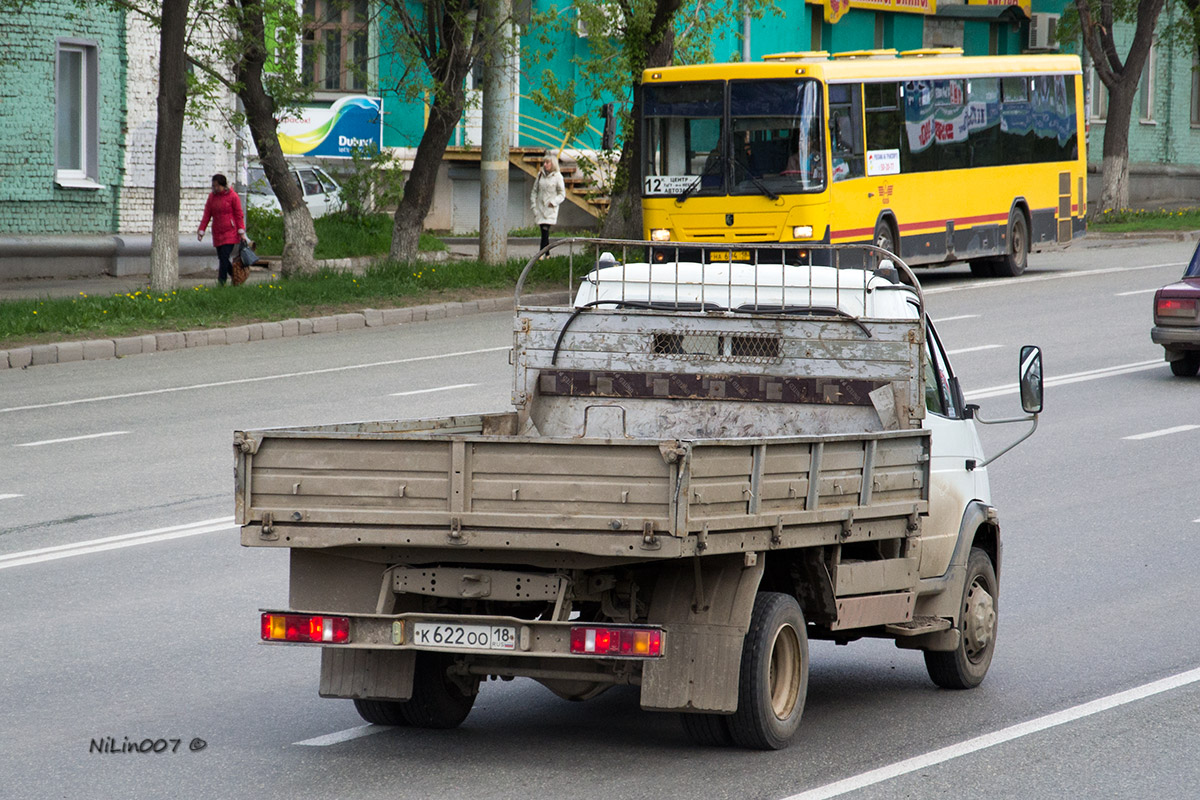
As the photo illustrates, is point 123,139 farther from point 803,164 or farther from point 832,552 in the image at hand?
point 832,552

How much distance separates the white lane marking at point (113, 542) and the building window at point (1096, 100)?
41.4 m

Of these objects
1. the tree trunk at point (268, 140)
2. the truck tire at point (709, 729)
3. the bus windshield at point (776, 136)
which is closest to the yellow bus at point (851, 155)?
the bus windshield at point (776, 136)

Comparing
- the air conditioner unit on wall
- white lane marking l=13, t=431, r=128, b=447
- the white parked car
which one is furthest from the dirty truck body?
the air conditioner unit on wall

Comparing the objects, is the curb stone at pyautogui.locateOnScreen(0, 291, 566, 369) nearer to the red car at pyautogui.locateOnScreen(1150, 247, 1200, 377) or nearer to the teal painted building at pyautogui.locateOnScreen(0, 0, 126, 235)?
the teal painted building at pyautogui.locateOnScreen(0, 0, 126, 235)

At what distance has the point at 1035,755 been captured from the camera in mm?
6379

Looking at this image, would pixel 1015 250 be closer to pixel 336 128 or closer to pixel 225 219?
pixel 225 219

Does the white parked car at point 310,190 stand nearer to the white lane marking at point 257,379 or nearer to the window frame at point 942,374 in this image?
the white lane marking at point 257,379

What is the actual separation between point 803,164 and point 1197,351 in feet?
24.1

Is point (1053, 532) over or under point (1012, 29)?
under

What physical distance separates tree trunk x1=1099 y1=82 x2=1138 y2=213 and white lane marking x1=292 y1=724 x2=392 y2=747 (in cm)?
3305

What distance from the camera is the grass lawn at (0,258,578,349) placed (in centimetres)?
2000

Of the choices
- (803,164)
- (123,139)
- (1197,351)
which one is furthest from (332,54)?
(1197,351)

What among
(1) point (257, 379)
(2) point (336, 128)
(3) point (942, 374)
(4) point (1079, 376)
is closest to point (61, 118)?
(2) point (336, 128)

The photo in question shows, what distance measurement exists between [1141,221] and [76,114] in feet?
71.8
